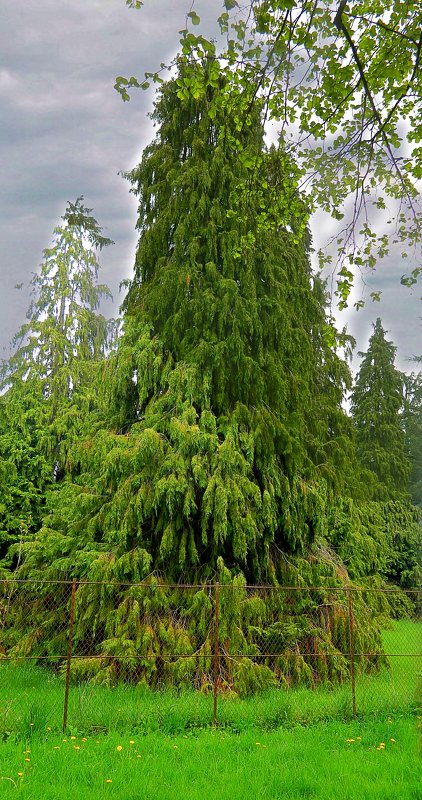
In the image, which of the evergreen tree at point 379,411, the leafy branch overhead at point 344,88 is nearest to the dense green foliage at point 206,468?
the leafy branch overhead at point 344,88

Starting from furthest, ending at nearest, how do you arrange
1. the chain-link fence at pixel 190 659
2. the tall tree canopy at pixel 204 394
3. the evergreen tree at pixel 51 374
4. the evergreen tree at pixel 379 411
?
the evergreen tree at pixel 379 411, the evergreen tree at pixel 51 374, the tall tree canopy at pixel 204 394, the chain-link fence at pixel 190 659

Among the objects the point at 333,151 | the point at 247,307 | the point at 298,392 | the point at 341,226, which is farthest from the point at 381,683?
the point at 333,151

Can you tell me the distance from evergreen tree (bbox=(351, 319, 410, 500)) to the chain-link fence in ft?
38.1

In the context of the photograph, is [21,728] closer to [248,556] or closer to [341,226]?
[248,556]

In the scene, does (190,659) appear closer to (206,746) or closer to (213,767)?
(206,746)

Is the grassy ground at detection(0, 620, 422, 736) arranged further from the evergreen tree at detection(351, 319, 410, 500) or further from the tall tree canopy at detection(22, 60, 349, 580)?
the evergreen tree at detection(351, 319, 410, 500)

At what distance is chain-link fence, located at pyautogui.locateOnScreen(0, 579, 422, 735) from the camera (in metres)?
6.67

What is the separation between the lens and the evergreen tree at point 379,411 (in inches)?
825

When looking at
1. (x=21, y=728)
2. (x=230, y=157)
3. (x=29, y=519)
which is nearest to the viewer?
(x=21, y=728)

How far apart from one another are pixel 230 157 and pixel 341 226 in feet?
19.8

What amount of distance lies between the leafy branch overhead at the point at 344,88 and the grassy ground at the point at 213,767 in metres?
3.81

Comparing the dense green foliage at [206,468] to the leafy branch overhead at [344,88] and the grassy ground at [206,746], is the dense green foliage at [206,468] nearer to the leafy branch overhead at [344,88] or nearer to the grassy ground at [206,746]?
the grassy ground at [206,746]

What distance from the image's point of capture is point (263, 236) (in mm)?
9648

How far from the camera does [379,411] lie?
22.8m
